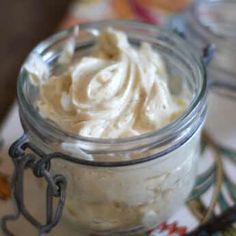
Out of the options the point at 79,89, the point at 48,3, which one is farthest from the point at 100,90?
the point at 48,3

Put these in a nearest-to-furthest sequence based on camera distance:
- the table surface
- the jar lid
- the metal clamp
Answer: the metal clamp, the jar lid, the table surface

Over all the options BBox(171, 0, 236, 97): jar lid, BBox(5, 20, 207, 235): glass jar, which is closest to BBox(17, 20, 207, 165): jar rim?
BBox(5, 20, 207, 235): glass jar

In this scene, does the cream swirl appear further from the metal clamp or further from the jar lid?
the jar lid

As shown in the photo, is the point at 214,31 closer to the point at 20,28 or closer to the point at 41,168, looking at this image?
the point at 41,168

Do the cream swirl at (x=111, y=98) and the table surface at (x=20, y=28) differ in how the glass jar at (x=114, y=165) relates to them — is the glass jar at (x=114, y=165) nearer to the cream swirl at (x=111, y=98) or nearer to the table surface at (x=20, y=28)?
the cream swirl at (x=111, y=98)

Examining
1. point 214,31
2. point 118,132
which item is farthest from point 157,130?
point 214,31

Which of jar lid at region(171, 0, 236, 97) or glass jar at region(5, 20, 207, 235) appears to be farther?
jar lid at region(171, 0, 236, 97)

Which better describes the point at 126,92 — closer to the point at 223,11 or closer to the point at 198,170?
the point at 198,170
